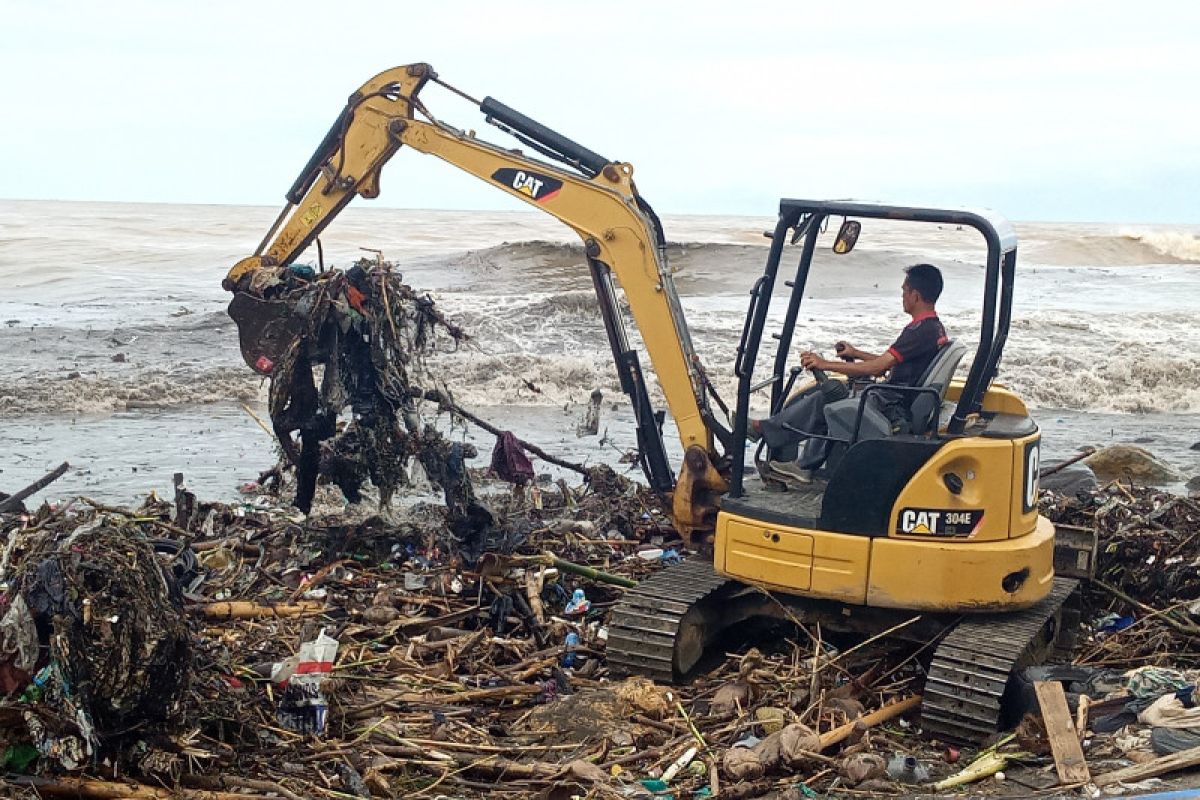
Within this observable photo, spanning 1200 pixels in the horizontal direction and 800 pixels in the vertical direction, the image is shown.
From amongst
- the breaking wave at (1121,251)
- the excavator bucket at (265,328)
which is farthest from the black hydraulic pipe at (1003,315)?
the breaking wave at (1121,251)

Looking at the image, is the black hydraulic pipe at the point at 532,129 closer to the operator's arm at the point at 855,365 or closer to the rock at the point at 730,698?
the operator's arm at the point at 855,365

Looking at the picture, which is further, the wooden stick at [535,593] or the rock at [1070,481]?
the rock at [1070,481]

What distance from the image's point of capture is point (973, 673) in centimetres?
625

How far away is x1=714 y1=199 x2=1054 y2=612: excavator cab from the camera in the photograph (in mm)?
6539

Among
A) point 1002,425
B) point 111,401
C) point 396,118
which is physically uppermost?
point 396,118

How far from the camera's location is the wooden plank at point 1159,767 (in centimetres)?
549

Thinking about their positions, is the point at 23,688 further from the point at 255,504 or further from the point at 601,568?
the point at 255,504

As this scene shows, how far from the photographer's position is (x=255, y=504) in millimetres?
10789

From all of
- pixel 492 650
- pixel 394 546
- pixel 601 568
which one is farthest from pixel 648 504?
pixel 492 650

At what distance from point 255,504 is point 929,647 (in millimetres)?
5888

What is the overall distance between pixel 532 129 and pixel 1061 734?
4.68 m

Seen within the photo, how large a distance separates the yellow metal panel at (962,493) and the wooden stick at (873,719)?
81 centimetres

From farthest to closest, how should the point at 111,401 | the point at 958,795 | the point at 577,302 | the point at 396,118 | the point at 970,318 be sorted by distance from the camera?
the point at 970,318 < the point at 577,302 < the point at 111,401 < the point at 396,118 < the point at 958,795

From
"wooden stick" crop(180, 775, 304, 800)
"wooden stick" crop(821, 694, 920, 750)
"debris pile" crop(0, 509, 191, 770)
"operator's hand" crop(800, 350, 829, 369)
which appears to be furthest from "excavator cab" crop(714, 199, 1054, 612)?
"debris pile" crop(0, 509, 191, 770)
